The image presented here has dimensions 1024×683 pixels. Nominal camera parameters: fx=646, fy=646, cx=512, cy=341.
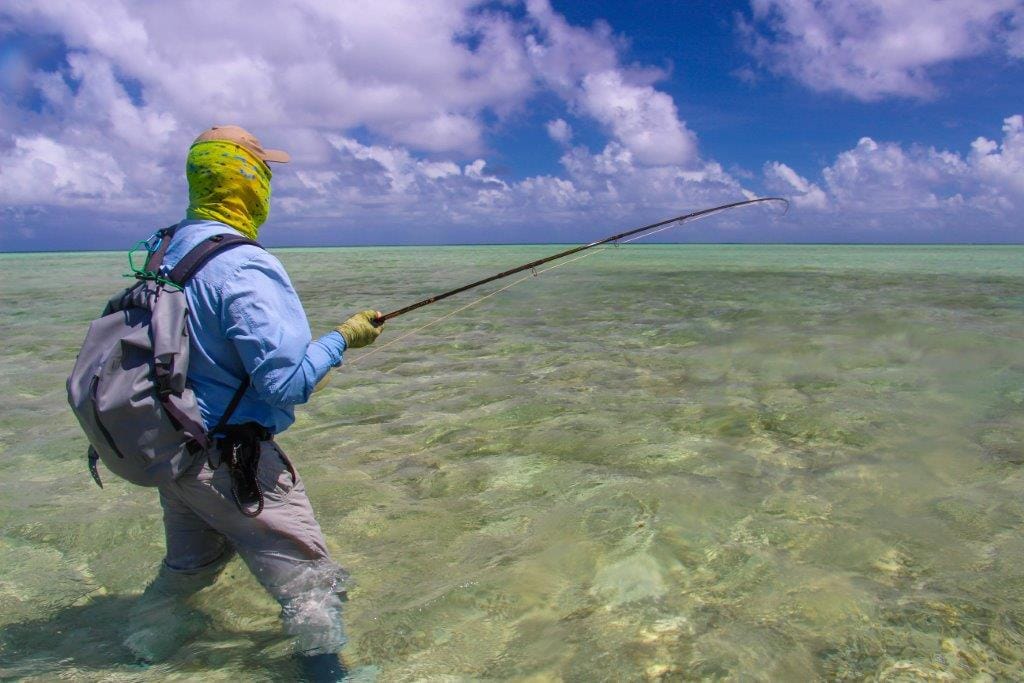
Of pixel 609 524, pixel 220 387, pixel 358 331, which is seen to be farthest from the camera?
pixel 609 524

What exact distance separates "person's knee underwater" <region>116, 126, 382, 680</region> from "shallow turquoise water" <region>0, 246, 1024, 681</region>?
1.33 ft

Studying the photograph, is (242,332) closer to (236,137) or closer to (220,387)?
(220,387)

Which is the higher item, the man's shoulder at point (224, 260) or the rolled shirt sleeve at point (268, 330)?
the man's shoulder at point (224, 260)

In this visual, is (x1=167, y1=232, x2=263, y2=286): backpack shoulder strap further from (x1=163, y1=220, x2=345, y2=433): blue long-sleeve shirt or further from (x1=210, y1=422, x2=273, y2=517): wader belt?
(x1=210, y1=422, x2=273, y2=517): wader belt

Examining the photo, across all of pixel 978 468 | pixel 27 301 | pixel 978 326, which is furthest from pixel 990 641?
pixel 27 301

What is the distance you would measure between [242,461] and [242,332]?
1.76 ft

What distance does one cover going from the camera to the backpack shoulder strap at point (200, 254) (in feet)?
7.71

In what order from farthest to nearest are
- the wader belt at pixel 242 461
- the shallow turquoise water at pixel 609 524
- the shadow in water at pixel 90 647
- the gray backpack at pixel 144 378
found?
the shallow turquoise water at pixel 609 524, the shadow in water at pixel 90 647, the wader belt at pixel 242 461, the gray backpack at pixel 144 378

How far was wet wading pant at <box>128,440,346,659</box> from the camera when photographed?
256 centimetres

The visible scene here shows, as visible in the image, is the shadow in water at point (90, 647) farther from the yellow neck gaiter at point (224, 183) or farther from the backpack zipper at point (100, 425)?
the yellow neck gaiter at point (224, 183)

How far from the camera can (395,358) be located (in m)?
10.0

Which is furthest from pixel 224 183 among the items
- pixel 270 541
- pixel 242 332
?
pixel 270 541

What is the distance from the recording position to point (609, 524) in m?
4.20

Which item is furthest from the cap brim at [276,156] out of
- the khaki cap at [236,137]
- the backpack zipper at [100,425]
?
the backpack zipper at [100,425]
